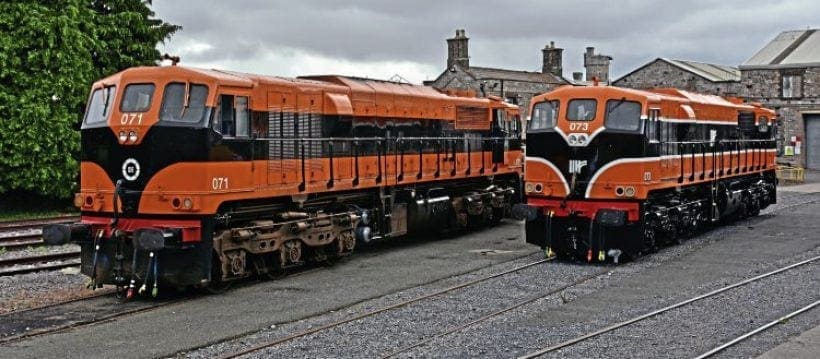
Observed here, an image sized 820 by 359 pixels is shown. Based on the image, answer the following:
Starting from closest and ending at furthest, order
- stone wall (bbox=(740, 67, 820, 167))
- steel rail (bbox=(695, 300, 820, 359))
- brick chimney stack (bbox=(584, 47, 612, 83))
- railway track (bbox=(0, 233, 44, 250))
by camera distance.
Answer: steel rail (bbox=(695, 300, 820, 359)) → railway track (bbox=(0, 233, 44, 250)) → stone wall (bbox=(740, 67, 820, 167)) → brick chimney stack (bbox=(584, 47, 612, 83))

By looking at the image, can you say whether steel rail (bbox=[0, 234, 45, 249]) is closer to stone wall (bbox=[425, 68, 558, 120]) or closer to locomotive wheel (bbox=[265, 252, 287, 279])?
locomotive wheel (bbox=[265, 252, 287, 279])

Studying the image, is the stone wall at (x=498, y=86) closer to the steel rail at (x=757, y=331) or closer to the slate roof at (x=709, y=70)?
the slate roof at (x=709, y=70)

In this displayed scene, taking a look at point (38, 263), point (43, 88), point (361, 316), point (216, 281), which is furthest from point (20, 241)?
point (361, 316)

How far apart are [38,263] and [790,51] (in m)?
48.7

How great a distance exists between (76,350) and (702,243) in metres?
14.0

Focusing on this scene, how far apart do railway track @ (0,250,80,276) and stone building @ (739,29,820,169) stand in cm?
4502

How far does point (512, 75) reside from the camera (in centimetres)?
5275

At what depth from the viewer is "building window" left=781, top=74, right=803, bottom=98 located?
50.2 m

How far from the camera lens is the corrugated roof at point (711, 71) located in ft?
181

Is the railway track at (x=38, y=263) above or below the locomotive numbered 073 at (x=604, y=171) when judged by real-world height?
Answer: below

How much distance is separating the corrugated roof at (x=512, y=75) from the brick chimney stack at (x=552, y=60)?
76 centimetres

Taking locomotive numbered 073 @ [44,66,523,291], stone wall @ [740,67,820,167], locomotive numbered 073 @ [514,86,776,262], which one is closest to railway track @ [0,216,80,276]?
locomotive numbered 073 @ [44,66,523,291]

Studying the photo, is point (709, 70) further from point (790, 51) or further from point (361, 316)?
point (361, 316)

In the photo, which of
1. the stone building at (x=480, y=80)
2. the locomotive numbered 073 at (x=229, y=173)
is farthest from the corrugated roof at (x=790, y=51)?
the locomotive numbered 073 at (x=229, y=173)
